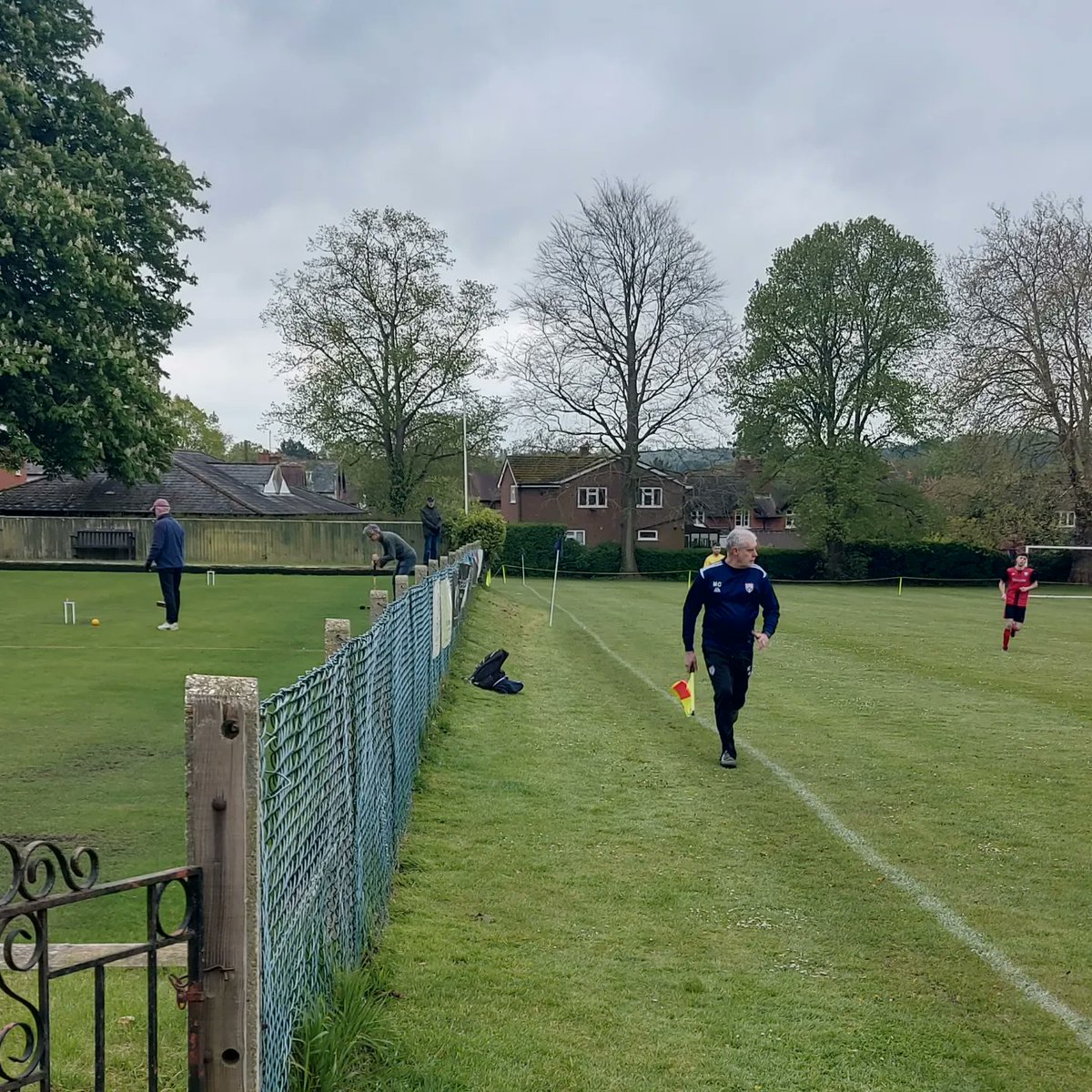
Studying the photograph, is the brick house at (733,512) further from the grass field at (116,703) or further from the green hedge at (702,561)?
the grass field at (116,703)

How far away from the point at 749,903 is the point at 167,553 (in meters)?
12.6

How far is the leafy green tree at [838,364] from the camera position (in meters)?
51.4

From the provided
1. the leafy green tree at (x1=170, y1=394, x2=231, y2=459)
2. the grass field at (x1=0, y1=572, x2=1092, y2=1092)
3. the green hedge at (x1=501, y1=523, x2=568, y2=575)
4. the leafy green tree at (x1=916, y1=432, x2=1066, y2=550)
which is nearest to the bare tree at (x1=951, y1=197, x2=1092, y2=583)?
the leafy green tree at (x1=916, y1=432, x2=1066, y2=550)

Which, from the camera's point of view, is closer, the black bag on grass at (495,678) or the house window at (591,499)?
the black bag on grass at (495,678)

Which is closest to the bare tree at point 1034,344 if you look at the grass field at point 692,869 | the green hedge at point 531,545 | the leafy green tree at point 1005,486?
the leafy green tree at point 1005,486

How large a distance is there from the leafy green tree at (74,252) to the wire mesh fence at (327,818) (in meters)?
21.3

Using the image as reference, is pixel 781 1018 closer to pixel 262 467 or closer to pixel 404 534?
pixel 404 534

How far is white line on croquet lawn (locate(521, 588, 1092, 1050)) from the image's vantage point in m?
4.39

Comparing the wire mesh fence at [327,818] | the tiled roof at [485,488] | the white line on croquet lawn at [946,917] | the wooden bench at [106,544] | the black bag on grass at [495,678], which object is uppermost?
the tiled roof at [485,488]

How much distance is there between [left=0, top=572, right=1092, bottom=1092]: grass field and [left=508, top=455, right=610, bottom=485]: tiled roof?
5511 centimetres

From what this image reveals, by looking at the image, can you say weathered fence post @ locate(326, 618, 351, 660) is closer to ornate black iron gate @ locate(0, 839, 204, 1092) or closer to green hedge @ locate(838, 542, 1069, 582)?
ornate black iron gate @ locate(0, 839, 204, 1092)

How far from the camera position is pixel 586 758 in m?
9.26

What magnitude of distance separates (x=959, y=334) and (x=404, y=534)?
26.2 m

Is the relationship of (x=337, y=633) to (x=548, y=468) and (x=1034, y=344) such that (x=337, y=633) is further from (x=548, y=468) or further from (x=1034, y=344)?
(x=548, y=468)
